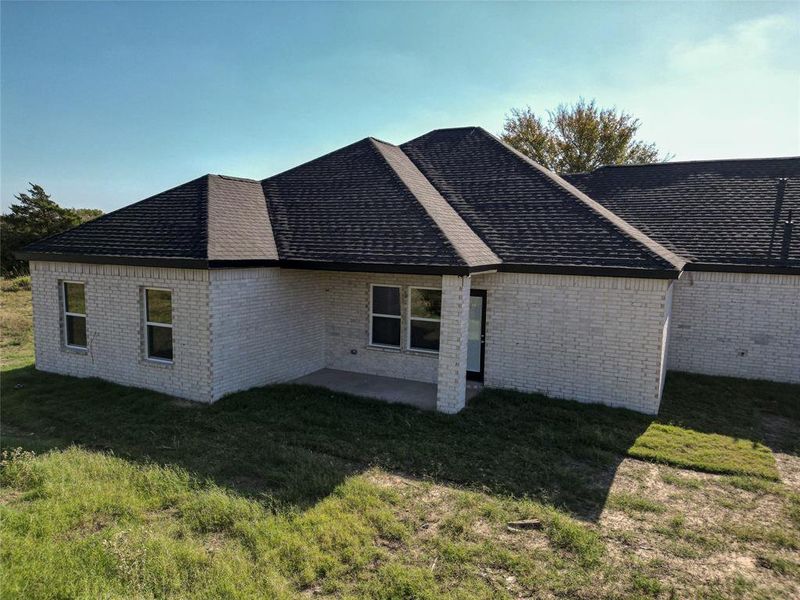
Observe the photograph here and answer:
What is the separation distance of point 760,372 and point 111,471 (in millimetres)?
13815

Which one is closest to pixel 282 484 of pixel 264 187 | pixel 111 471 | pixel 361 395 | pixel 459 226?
pixel 111 471

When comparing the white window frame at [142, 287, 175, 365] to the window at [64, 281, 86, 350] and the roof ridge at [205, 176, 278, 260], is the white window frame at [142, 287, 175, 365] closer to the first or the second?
the roof ridge at [205, 176, 278, 260]

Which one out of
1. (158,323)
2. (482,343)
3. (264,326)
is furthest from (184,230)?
(482,343)

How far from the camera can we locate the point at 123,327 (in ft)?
35.3

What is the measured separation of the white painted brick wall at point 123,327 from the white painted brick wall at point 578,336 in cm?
586

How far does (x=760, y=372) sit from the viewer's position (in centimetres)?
1232

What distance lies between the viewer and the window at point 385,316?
12.1 meters

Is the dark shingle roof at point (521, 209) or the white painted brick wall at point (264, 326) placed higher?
the dark shingle roof at point (521, 209)

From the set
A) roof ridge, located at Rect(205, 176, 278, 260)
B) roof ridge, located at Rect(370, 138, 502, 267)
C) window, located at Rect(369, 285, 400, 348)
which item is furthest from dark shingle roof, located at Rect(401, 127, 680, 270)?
roof ridge, located at Rect(205, 176, 278, 260)

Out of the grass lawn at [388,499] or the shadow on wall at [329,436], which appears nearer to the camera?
the grass lawn at [388,499]

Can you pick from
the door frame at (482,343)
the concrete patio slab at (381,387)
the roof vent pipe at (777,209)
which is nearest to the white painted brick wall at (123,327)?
the concrete patio slab at (381,387)

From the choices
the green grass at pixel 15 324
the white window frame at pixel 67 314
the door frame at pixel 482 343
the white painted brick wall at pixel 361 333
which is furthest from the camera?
the green grass at pixel 15 324

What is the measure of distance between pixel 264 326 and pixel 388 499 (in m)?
5.68

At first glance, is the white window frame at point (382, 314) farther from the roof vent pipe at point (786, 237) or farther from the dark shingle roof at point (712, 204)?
the roof vent pipe at point (786, 237)
